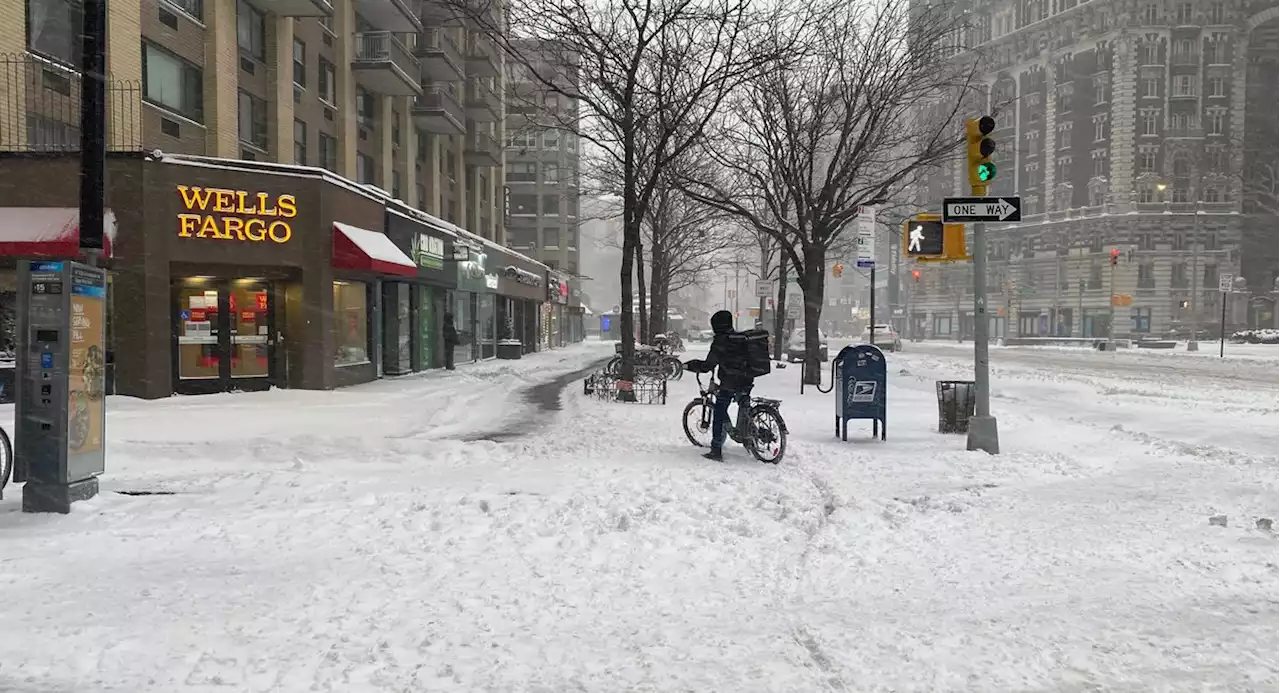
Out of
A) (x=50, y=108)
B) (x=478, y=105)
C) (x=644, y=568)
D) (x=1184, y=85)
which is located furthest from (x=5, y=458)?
(x=1184, y=85)

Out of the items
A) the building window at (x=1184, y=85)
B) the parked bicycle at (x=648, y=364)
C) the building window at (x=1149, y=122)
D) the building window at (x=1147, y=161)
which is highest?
the building window at (x=1184, y=85)

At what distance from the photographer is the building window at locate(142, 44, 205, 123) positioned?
56.3 ft

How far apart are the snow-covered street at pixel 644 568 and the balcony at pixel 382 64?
17.3 meters

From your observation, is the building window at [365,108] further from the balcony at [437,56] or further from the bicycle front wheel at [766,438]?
the bicycle front wheel at [766,438]

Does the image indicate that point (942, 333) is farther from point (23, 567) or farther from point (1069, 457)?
point (23, 567)

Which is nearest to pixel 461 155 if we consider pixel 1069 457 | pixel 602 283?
pixel 1069 457

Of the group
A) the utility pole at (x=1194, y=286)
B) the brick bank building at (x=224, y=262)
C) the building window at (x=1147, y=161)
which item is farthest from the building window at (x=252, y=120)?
the building window at (x=1147, y=161)

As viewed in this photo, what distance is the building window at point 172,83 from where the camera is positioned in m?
17.2

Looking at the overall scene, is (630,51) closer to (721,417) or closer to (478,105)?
(721,417)

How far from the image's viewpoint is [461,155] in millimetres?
35969

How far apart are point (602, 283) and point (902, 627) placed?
416 feet

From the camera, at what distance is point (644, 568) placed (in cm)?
544

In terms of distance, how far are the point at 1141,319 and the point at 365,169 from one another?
65393 mm

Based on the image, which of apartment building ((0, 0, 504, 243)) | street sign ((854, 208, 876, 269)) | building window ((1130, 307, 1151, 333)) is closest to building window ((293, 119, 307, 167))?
apartment building ((0, 0, 504, 243))
